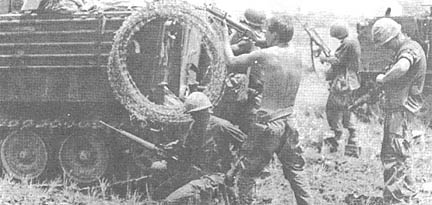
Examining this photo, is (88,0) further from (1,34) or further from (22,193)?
(22,193)

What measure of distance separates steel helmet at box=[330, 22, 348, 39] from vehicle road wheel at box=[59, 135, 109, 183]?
3.65 metres

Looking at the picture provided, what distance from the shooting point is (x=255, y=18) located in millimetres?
9812

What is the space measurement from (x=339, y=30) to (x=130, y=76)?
3470mm

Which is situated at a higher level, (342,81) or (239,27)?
(239,27)

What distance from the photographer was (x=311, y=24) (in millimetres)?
14109

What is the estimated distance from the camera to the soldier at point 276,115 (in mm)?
8539

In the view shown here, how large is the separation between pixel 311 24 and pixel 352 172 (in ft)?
13.0

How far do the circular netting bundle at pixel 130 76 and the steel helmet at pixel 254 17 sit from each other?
0.53 metres

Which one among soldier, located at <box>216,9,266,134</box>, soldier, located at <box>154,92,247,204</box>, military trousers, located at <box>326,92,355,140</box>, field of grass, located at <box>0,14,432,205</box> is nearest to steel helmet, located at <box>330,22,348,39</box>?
military trousers, located at <box>326,92,355,140</box>

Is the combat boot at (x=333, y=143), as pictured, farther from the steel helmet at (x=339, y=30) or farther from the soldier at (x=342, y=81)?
the steel helmet at (x=339, y=30)

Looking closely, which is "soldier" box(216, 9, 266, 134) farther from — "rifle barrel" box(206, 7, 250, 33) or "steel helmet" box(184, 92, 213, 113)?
"steel helmet" box(184, 92, 213, 113)

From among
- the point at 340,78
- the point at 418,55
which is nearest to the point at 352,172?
the point at 340,78

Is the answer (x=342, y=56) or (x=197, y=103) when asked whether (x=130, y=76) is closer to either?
(x=197, y=103)

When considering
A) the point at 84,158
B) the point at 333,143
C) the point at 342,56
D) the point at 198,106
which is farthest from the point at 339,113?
the point at 84,158
